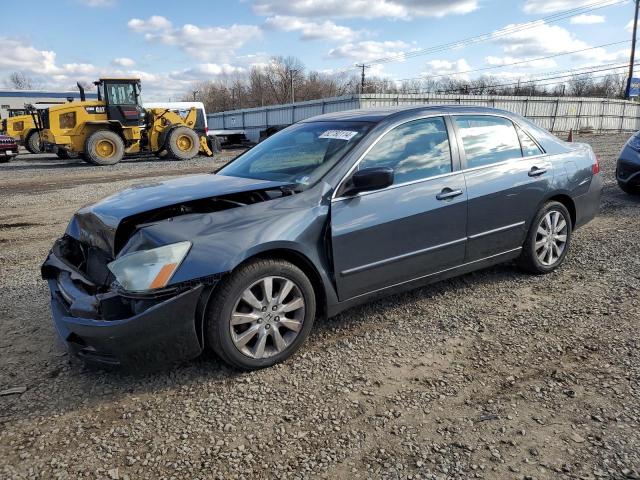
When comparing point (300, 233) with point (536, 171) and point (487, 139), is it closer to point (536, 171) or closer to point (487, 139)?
point (487, 139)

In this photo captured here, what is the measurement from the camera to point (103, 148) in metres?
17.5

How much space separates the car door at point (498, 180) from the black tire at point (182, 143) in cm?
1651

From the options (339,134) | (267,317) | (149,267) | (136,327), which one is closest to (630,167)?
(339,134)

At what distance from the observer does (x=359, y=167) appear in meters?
3.37

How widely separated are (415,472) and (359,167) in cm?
198

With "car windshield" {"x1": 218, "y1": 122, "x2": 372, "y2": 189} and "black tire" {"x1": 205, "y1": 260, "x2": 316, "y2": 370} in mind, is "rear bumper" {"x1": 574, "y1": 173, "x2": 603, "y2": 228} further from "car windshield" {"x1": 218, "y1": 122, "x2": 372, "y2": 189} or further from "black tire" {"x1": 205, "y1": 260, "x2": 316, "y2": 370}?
"black tire" {"x1": 205, "y1": 260, "x2": 316, "y2": 370}

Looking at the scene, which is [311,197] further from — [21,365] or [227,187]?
[21,365]

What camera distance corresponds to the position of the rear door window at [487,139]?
396 centimetres

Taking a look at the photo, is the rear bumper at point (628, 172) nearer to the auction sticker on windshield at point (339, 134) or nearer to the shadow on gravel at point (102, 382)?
the auction sticker on windshield at point (339, 134)

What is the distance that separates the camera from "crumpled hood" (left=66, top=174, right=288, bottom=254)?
9.98 ft

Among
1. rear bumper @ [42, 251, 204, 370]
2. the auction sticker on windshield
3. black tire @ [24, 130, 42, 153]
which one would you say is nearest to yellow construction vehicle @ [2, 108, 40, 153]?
black tire @ [24, 130, 42, 153]

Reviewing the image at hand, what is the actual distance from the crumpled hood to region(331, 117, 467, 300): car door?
621 mm

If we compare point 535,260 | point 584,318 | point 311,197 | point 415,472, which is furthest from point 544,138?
point 415,472

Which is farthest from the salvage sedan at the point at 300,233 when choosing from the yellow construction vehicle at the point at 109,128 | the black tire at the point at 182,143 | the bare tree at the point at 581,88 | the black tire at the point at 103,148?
the bare tree at the point at 581,88
